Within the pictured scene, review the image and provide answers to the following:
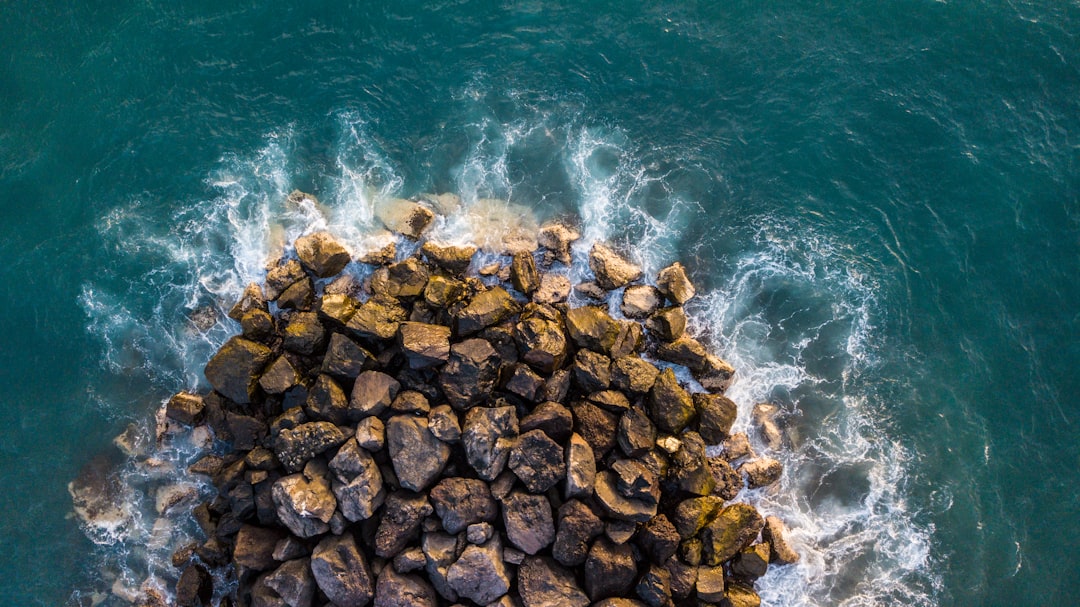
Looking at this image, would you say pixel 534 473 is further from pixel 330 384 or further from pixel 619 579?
pixel 330 384

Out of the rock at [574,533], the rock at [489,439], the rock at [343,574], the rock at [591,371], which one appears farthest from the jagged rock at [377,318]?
the rock at [574,533]

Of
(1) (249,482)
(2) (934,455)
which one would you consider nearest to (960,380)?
(2) (934,455)

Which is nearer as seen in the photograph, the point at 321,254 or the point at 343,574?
the point at 343,574

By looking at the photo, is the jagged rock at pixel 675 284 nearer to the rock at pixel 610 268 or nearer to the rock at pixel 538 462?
the rock at pixel 610 268

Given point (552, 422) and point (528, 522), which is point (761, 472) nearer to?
point (552, 422)

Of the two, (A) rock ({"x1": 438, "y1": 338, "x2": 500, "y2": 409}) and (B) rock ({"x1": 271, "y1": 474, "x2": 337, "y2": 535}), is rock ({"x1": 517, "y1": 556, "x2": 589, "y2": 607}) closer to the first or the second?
(A) rock ({"x1": 438, "y1": 338, "x2": 500, "y2": 409})

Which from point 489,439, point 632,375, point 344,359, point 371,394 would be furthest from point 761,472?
point 344,359

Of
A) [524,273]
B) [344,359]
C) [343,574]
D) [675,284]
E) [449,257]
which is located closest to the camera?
[343,574]
